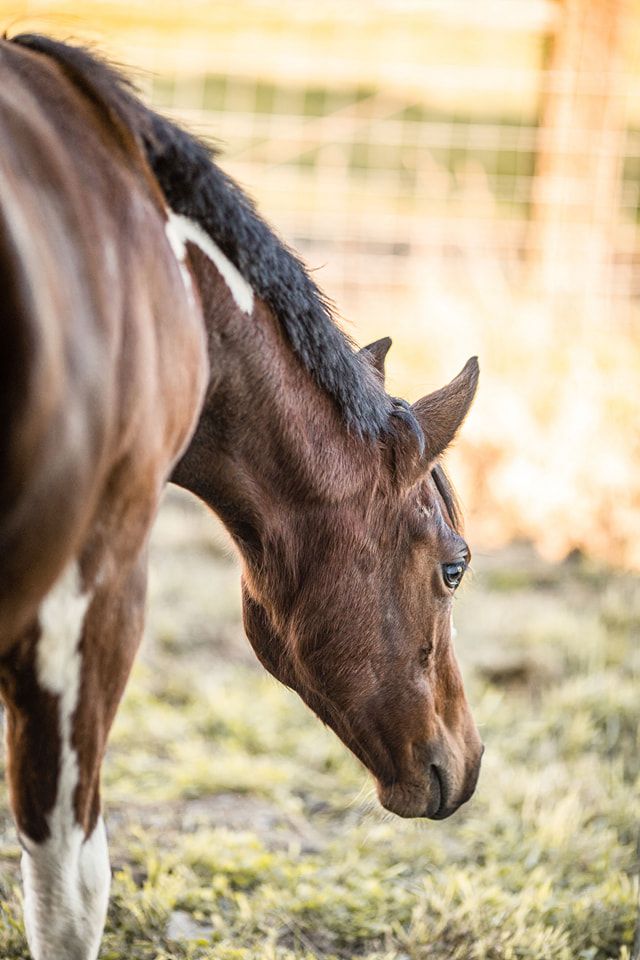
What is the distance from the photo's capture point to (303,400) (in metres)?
1.86

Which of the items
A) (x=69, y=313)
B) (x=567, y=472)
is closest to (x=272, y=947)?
(x=69, y=313)

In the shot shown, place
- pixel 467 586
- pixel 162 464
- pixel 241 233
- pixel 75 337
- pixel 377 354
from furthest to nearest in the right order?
pixel 467 586 < pixel 377 354 < pixel 241 233 < pixel 162 464 < pixel 75 337

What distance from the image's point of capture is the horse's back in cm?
133

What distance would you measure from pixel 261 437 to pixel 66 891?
84 cm

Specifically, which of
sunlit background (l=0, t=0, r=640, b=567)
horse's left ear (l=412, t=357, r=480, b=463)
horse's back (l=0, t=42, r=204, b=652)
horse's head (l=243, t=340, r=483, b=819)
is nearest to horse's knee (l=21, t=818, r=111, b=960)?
horse's back (l=0, t=42, r=204, b=652)

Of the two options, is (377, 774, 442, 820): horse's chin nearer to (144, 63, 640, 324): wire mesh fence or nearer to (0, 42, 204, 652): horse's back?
(0, 42, 204, 652): horse's back

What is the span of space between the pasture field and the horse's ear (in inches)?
19.9

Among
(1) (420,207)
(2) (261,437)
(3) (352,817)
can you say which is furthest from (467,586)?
(1) (420,207)

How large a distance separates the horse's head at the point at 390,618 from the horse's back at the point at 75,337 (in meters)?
0.47

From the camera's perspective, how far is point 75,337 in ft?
4.50

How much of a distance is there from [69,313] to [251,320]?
48cm

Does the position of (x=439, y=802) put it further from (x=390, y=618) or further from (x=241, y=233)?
(x=241, y=233)

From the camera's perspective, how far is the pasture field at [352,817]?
2.56 m

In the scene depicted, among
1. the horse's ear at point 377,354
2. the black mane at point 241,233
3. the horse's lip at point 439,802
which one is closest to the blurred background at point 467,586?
the black mane at point 241,233
